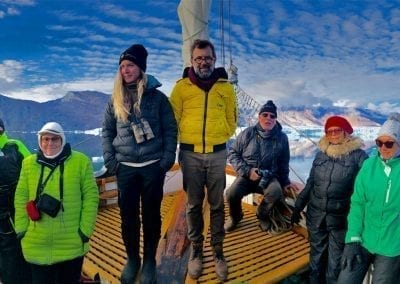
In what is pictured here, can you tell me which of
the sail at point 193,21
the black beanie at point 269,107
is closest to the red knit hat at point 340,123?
the black beanie at point 269,107

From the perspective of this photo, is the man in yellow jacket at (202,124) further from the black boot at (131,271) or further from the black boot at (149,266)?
the black boot at (131,271)

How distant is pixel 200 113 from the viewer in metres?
3.03

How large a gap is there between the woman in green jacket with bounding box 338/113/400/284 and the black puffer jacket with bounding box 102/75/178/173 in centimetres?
154

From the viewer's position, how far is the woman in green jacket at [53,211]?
2625 mm

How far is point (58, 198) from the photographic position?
2619 millimetres

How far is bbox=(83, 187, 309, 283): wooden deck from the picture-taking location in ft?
11.5

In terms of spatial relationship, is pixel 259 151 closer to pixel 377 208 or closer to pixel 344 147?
pixel 344 147

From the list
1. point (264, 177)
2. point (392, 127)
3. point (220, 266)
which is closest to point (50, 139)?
point (220, 266)

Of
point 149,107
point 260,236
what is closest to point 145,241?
point 149,107

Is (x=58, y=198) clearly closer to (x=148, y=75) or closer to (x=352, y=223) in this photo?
(x=148, y=75)

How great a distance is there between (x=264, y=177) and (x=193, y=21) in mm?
2500

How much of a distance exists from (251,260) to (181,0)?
155 inches

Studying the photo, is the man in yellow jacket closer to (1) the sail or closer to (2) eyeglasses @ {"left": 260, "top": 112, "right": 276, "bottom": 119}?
(2) eyeglasses @ {"left": 260, "top": 112, "right": 276, "bottom": 119}

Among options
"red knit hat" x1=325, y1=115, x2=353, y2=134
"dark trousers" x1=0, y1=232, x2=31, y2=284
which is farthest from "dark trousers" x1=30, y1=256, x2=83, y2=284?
"red knit hat" x1=325, y1=115, x2=353, y2=134
